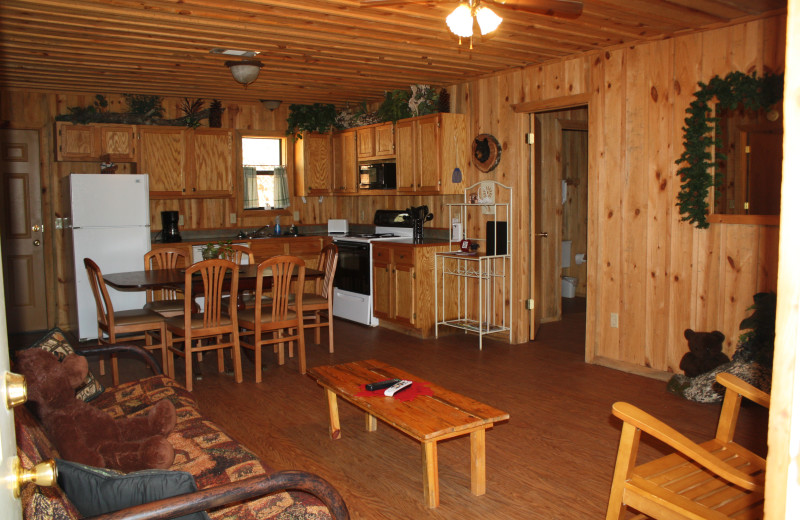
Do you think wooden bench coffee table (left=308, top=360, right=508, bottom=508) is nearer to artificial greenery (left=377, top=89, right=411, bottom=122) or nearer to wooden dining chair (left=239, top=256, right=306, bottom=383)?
wooden dining chair (left=239, top=256, right=306, bottom=383)

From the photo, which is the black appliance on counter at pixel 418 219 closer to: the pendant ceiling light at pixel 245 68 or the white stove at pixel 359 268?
the white stove at pixel 359 268

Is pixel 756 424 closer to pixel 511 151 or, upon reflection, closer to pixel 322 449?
pixel 322 449

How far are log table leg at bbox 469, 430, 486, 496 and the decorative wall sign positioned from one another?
11.6 ft

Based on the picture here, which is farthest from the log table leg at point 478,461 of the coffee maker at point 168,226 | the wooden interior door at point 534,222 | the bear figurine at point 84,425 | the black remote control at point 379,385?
the coffee maker at point 168,226

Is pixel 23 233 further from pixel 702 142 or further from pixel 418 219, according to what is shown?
pixel 702 142

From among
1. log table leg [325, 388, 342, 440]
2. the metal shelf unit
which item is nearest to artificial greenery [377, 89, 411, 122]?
the metal shelf unit

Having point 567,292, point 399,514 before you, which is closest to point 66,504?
point 399,514

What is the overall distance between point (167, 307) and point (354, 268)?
7.89 feet

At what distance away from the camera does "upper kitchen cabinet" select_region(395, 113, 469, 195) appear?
6234 mm

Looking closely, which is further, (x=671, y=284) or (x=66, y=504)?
(x=671, y=284)

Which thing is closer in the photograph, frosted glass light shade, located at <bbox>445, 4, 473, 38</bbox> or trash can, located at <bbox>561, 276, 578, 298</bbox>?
frosted glass light shade, located at <bbox>445, 4, 473, 38</bbox>

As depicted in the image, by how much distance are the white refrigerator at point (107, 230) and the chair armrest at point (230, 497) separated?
501 centimetres

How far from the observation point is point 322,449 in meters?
3.49

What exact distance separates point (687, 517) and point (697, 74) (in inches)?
131
